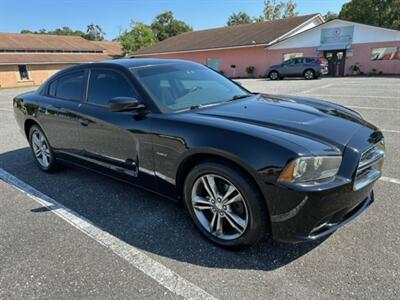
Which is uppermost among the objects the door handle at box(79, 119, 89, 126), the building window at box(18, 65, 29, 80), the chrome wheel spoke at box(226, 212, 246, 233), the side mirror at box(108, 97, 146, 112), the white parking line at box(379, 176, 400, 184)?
the building window at box(18, 65, 29, 80)

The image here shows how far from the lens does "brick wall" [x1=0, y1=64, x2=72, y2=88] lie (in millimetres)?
31562

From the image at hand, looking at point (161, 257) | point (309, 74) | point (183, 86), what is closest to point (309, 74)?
point (309, 74)

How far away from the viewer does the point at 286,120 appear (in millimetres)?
2639

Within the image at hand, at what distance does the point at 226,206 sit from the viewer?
102 inches

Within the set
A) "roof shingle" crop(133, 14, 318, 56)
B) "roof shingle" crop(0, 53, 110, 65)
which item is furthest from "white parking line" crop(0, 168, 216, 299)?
"roof shingle" crop(0, 53, 110, 65)

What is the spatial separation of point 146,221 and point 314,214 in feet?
5.54

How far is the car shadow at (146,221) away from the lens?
8.31 feet

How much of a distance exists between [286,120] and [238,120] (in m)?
0.42

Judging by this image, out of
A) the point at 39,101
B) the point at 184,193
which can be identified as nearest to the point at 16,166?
the point at 39,101

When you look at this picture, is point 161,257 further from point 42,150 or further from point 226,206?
point 42,150

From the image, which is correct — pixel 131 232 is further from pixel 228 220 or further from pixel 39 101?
pixel 39 101

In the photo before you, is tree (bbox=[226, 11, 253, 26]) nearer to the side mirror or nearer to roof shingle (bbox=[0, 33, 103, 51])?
roof shingle (bbox=[0, 33, 103, 51])

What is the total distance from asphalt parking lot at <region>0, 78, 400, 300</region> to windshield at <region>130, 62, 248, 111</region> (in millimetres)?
1176

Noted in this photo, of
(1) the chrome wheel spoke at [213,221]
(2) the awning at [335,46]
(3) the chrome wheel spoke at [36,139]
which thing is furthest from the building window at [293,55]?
(1) the chrome wheel spoke at [213,221]
